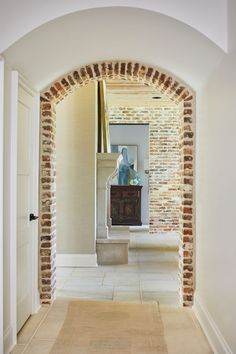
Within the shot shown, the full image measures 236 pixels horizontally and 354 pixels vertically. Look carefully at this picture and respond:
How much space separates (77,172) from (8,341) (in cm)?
351

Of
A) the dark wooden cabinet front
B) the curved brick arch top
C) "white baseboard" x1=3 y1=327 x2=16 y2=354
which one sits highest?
the curved brick arch top

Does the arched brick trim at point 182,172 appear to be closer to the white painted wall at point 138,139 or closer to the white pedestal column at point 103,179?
the white pedestal column at point 103,179

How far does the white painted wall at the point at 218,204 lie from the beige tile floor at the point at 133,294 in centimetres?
20

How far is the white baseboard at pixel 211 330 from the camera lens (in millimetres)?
3050

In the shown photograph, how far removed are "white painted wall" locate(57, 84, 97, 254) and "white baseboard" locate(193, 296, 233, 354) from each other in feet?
8.51

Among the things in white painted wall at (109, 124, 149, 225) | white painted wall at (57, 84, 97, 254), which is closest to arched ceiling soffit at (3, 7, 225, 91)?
white painted wall at (57, 84, 97, 254)

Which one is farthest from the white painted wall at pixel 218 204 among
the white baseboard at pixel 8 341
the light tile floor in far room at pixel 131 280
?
the white baseboard at pixel 8 341

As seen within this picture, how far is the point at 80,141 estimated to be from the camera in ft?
21.4

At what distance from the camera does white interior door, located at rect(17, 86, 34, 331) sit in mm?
3723

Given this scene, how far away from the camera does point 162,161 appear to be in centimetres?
1079

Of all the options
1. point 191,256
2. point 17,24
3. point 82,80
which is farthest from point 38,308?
point 17,24

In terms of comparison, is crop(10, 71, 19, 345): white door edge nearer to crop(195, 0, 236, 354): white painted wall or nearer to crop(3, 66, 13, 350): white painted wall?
crop(3, 66, 13, 350): white painted wall

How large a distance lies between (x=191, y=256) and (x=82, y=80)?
6.68 feet

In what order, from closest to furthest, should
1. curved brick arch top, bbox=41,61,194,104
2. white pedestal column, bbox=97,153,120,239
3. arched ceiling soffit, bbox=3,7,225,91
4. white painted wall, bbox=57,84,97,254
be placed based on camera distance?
arched ceiling soffit, bbox=3,7,225,91
curved brick arch top, bbox=41,61,194,104
white painted wall, bbox=57,84,97,254
white pedestal column, bbox=97,153,120,239
